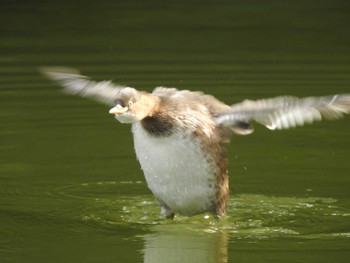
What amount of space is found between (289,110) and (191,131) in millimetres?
809

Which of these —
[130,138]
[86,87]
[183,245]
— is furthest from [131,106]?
[130,138]

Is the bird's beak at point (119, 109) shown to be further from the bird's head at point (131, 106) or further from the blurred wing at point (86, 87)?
the blurred wing at point (86, 87)

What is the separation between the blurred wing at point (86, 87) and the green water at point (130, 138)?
89 centimetres

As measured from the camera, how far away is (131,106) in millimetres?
8922

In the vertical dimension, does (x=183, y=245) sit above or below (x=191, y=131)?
below

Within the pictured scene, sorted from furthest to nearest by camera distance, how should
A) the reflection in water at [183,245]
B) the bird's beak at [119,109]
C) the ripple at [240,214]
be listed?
1. the ripple at [240,214]
2. the bird's beak at [119,109]
3. the reflection in water at [183,245]

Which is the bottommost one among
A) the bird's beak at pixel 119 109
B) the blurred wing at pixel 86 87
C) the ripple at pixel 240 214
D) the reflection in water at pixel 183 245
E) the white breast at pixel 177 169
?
the reflection in water at pixel 183 245

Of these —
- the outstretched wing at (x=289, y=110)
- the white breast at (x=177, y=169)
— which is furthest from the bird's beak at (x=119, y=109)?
the outstretched wing at (x=289, y=110)

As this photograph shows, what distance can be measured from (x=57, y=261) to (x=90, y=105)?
17.4 feet

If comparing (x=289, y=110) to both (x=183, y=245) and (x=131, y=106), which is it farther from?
(x=183, y=245)

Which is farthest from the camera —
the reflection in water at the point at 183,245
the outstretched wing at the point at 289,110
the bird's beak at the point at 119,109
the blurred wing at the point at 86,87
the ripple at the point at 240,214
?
the blurred wing at the point at 86,87

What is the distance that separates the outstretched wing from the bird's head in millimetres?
650

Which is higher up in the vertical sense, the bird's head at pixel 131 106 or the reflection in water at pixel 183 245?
the bird's head at pixel 131 106

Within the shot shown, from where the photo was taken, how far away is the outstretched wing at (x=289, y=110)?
8.53 m
